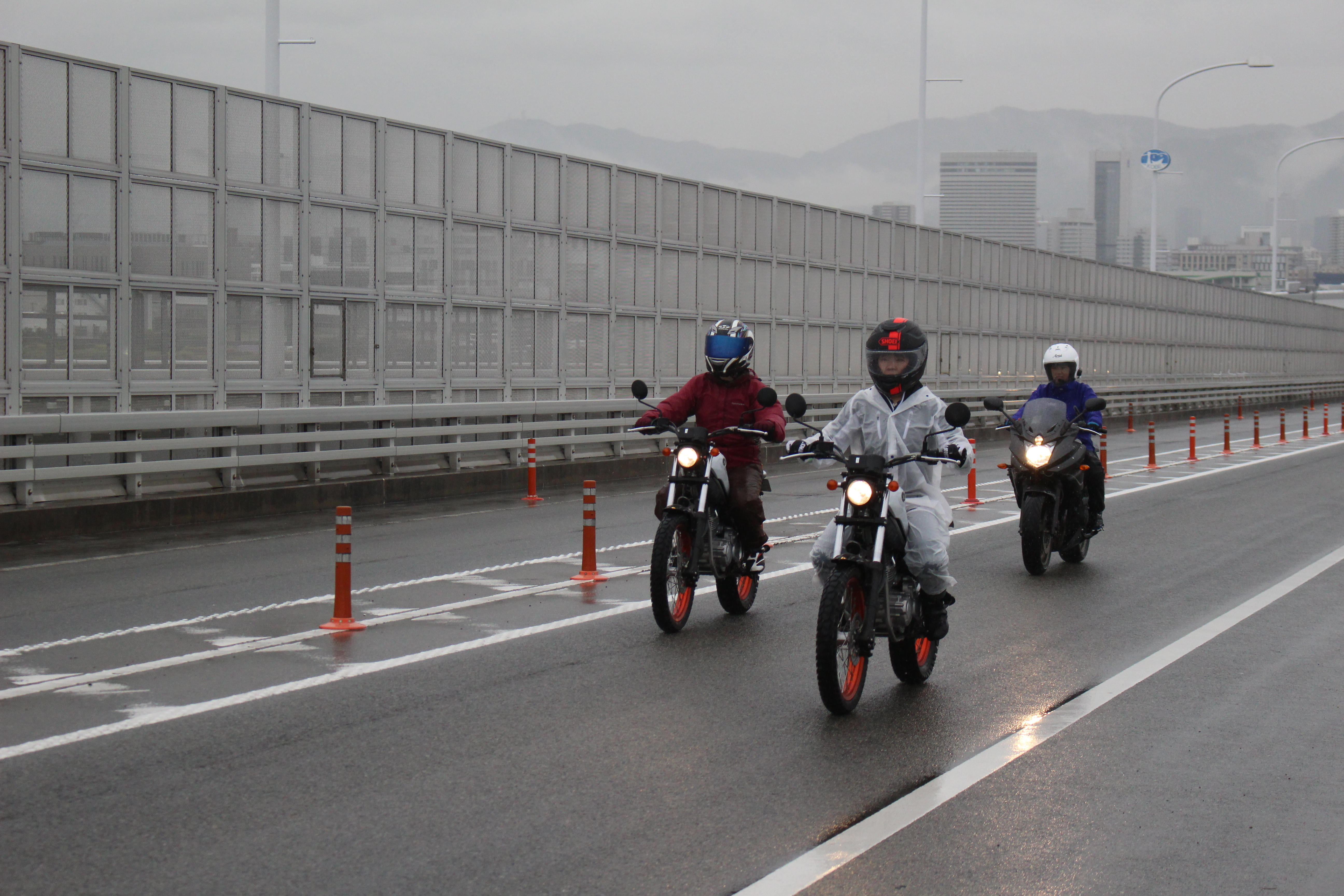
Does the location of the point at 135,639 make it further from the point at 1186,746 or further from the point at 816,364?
the point at 816,364

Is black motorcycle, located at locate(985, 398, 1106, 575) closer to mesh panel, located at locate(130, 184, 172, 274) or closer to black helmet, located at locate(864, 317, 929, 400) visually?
black helmet, located at locate(864, 317, 929, 400)

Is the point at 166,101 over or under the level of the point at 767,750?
over

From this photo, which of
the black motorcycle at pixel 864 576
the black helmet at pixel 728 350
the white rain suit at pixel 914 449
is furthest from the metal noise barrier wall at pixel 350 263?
the black motorcycle at pixel 864 576

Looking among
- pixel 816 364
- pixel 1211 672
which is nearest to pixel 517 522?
pixel 1211 672

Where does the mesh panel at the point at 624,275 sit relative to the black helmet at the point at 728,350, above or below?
above

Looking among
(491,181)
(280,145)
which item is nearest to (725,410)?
(280,145)

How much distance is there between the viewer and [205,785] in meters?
5.82

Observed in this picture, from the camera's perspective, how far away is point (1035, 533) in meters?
12.4

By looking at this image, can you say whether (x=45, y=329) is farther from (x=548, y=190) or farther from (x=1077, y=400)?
(x=1077, y=400)

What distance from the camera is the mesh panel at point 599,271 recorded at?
79.2 ft

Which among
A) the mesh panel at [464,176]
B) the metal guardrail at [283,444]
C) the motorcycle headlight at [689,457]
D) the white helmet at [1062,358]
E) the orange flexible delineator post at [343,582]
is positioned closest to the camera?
the orange flexible delineator post at [343,582]

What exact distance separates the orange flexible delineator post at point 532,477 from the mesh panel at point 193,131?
517 cm

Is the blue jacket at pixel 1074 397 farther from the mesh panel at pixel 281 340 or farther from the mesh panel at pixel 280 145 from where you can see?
the mesh panel at pixel 280 145

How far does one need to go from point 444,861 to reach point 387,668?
322 cm
